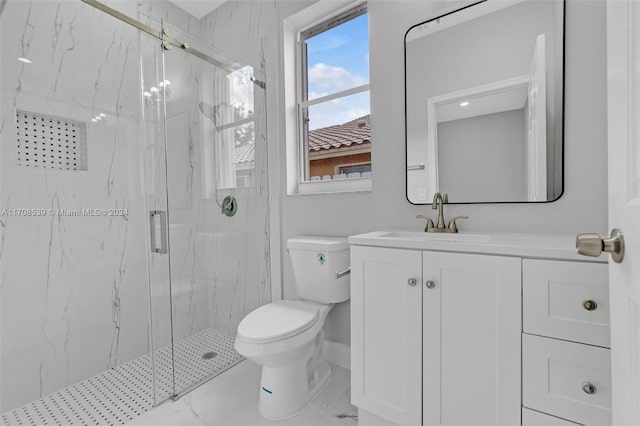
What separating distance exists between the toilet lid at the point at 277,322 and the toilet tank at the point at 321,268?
97mm

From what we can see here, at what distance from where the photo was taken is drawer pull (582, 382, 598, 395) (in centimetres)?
88

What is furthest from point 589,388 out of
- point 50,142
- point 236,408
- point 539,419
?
point 50,142

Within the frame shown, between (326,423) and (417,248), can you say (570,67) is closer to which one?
(417,248)

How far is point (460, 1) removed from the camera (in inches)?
58.5

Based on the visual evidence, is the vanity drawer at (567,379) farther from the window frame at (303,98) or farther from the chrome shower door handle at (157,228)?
the chrome shower door handle at (157,228)

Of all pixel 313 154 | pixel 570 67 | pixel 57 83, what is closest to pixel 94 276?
pixel 57 83

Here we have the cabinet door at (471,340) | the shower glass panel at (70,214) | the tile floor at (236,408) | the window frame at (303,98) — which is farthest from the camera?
the window frame at (303,98)

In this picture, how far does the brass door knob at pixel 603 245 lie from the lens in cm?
48

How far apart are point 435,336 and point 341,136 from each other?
4.51ft

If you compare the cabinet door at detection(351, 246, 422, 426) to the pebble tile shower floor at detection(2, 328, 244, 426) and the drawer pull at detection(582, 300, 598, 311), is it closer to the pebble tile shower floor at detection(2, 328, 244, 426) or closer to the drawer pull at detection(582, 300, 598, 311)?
the drawer pull at detection(582, 300, 598, 311)

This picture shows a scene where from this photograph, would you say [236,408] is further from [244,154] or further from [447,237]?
[244,154]

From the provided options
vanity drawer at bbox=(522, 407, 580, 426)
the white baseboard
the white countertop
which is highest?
the white countertop

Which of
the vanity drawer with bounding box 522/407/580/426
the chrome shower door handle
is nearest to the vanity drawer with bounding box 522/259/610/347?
the vanity drawer with bounding box 522/407/580/426

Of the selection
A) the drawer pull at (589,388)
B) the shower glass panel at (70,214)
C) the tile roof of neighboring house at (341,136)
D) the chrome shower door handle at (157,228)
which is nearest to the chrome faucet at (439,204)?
the tile roof of neighboring house at (341,136)
